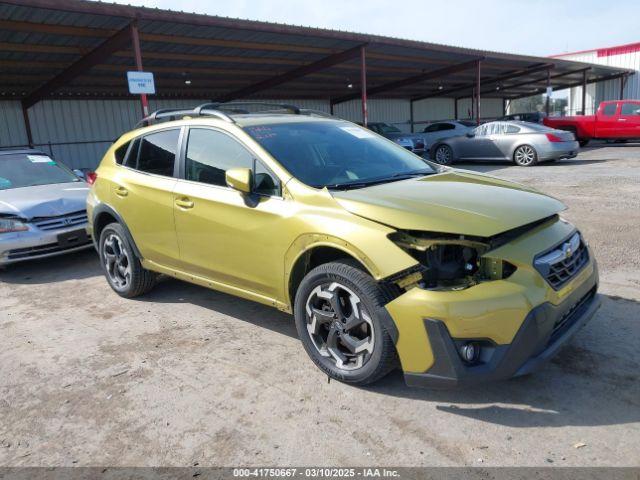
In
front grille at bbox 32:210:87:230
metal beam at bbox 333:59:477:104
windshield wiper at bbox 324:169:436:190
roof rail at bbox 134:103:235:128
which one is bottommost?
front grille at bbox 32:210:87:230

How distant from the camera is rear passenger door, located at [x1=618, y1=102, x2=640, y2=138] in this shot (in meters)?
18.9

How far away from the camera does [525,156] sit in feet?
48.6

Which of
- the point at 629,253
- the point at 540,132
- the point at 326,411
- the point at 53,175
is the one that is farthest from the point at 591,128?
the point at 326,411

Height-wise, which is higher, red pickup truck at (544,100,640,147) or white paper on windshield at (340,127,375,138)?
white paper on windshield at (340,127,375,138)

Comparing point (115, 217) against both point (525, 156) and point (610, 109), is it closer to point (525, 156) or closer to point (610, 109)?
point (525, 156)

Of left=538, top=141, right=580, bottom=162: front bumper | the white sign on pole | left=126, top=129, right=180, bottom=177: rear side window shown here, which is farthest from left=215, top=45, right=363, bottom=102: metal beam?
left=126, top=129, right=180, bottom=177: rear side window

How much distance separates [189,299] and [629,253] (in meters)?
4.70

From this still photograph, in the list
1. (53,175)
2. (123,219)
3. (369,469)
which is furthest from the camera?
(53,175)

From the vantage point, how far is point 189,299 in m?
4.95

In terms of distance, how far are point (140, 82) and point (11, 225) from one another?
5.18m

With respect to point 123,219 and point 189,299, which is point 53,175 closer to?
point 123,219

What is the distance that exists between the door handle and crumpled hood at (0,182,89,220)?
308cm

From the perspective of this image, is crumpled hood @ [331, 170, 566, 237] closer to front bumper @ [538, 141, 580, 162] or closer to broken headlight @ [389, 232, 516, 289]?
broken headlight @ [389, 232, 516, 289]

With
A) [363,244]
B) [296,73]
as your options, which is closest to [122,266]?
[363,244]
